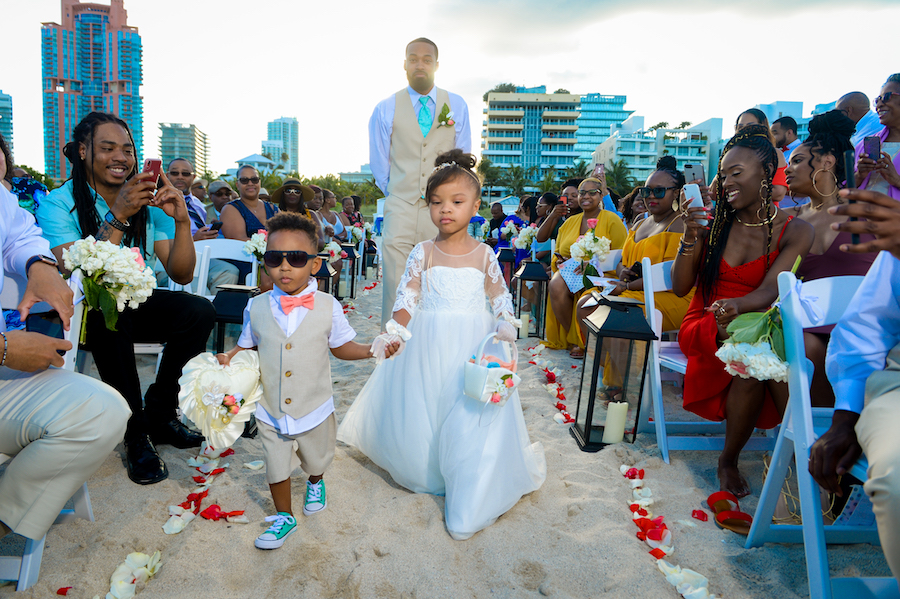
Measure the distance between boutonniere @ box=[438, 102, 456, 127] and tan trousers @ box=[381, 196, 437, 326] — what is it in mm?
717

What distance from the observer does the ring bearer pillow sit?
2406mm

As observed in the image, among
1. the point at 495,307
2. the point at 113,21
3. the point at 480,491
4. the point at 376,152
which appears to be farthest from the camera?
the point at 113,21

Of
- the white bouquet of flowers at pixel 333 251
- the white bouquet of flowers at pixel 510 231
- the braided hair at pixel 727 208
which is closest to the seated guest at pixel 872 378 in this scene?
the braided hair at pixel 727 208

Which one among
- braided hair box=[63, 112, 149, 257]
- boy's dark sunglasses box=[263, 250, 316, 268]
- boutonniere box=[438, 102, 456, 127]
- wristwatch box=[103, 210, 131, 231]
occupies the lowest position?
boy's dark sunglasses box=[263, 250, 316, 268]

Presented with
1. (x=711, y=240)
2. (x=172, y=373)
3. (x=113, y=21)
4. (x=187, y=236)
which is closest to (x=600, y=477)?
(x=711, y=240)

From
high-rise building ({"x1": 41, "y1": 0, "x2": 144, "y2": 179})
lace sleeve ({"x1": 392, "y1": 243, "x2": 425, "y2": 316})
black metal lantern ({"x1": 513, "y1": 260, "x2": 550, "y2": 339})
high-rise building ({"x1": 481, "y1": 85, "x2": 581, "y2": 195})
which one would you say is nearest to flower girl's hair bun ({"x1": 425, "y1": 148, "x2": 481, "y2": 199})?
lace sleeve ({"x1": 392, "y1": 243, "x2": 425, "y2": 316})

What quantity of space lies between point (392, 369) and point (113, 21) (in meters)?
119

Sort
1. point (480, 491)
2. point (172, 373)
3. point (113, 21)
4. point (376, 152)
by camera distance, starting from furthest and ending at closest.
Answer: point (113, 21) → point (376, 152) → point (172, 373) → point (480, 491)

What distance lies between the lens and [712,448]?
11.9 ft

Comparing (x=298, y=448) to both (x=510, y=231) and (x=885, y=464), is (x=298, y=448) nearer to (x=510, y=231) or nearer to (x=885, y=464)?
(x=885, y=464)

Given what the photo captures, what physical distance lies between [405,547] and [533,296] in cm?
581

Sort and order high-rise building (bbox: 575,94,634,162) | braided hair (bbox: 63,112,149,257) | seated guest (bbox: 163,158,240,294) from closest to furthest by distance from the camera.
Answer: braided hair (bbox: 63,112,149,257) → seated guest (bbox: 163,158,240,294) → high-rise building (bbox: 575,94,634,162)

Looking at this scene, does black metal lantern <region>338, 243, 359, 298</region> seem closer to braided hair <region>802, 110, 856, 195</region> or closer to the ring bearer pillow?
the ring bearer pillow

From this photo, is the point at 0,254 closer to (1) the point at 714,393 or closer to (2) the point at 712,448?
(1) the point at 714,393
